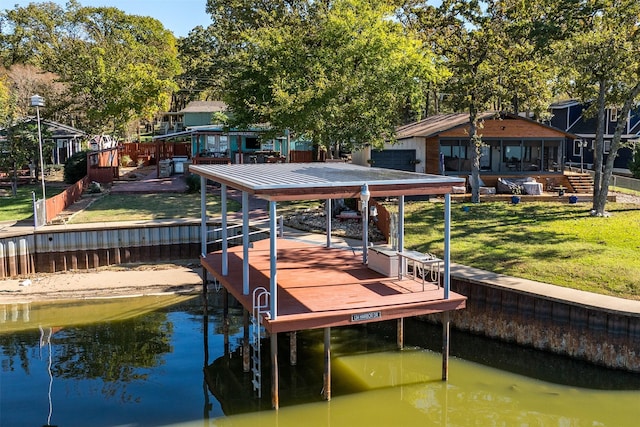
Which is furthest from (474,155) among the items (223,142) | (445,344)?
(223,142)

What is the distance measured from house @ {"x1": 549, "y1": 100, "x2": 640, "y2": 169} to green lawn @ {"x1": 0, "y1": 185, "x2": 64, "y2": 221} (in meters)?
33.9

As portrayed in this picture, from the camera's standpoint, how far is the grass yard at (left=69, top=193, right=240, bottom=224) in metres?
26.5

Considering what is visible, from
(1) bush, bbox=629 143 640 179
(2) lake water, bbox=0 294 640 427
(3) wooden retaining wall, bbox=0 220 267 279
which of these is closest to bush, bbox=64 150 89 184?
(3) wooden retaining wall, bbox=0 220 267 279

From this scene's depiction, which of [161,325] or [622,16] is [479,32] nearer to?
[622,16]

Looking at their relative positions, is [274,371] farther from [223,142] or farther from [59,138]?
[223,142]

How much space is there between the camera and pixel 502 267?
1834 centimetres

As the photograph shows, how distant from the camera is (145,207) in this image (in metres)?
28.8

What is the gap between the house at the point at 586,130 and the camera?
42.4 m

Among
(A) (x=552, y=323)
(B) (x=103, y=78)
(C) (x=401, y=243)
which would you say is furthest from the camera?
(B) (x=103, y=78)

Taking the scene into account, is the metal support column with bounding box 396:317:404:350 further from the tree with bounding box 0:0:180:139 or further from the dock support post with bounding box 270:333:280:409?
the tree with bounding box 0:0:180:139

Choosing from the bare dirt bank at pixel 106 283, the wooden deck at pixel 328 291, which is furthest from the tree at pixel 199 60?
the wooden deck at pixel 328 291

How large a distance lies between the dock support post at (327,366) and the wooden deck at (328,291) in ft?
2.07

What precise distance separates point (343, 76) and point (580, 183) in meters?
14.3

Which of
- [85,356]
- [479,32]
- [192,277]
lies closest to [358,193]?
[85,356]
